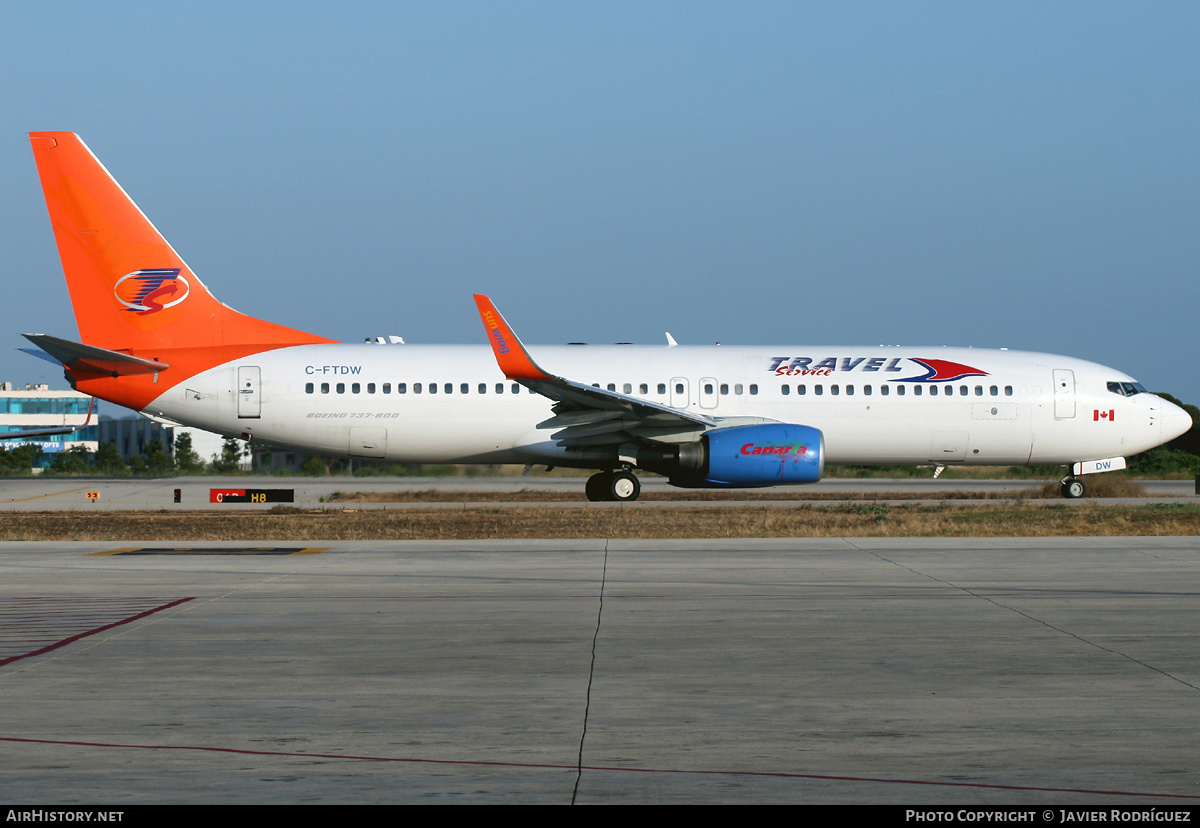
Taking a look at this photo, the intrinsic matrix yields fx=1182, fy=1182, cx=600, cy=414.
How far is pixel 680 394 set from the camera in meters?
27.1

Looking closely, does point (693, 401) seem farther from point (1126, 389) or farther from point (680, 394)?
point (1126, 389)

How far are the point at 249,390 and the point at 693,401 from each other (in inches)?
393

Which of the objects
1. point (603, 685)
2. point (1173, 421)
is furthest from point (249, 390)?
point (1173, 421)

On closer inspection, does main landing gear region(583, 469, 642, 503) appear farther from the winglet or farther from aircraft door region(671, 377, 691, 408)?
the winglet

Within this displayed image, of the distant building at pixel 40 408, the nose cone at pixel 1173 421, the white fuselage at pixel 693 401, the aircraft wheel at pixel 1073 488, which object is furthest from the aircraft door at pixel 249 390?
the distant building at pixel 40 408

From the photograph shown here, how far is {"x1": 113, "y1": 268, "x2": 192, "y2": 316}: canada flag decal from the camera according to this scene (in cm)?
2653

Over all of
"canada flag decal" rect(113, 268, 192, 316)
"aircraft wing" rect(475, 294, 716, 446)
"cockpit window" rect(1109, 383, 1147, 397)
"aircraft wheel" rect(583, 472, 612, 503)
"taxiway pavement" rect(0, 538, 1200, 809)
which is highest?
"canada flag decal" rect(113, 268, 192, 316)

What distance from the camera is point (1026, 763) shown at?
5535 millimetres

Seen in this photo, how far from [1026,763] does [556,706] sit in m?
2.60

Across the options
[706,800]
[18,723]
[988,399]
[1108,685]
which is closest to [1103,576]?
[1108,685]

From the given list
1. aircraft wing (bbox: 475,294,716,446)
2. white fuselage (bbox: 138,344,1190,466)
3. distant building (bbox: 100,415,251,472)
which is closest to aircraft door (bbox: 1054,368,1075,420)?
white fuselage (bbox: 138,344,1190,466)

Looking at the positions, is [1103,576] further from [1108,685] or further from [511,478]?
[511,478]

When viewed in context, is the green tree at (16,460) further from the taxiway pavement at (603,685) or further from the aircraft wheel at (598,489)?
the taxiway pavement at (603,685)

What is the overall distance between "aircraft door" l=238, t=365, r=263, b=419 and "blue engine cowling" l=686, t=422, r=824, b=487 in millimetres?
10052
